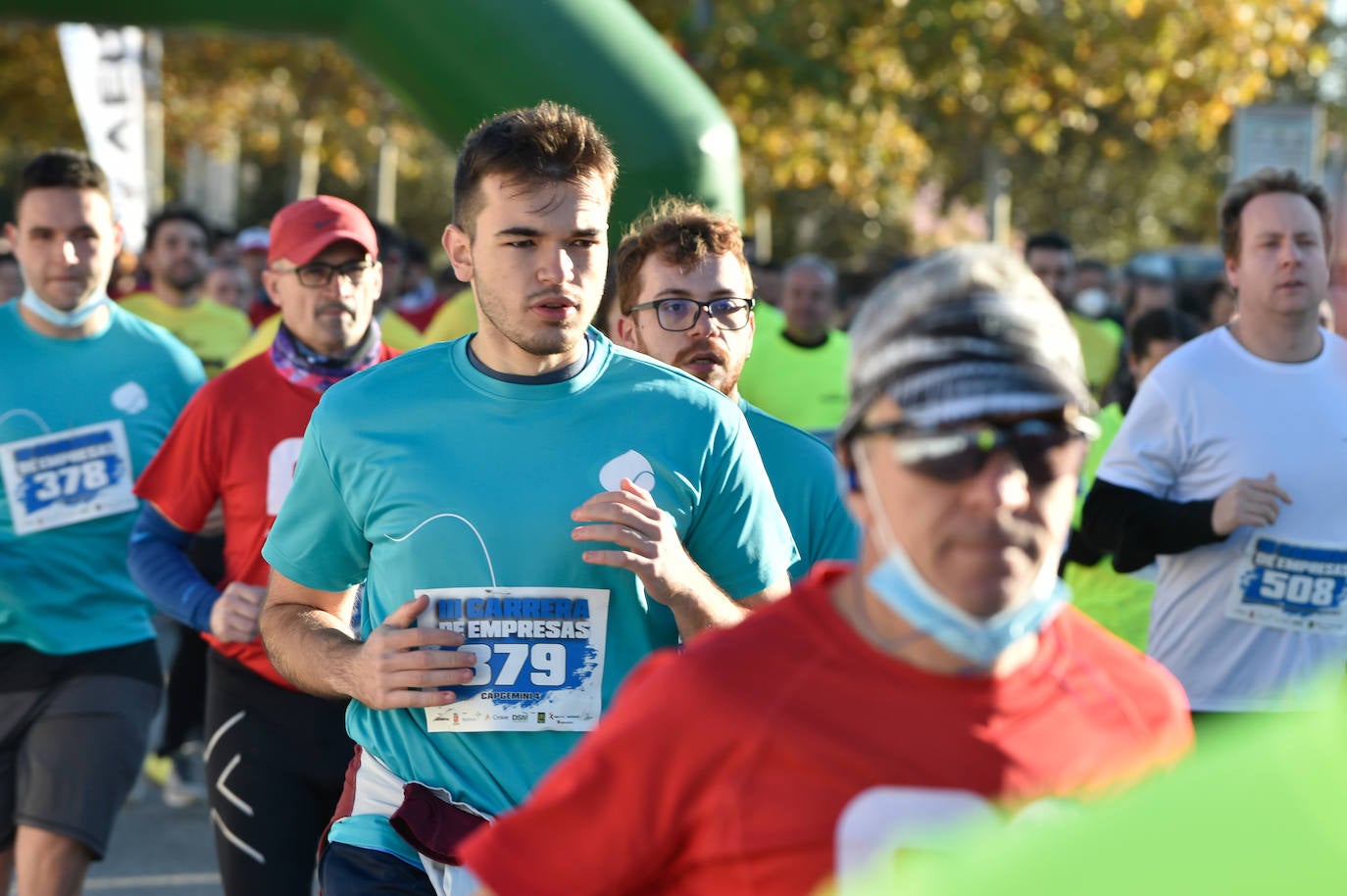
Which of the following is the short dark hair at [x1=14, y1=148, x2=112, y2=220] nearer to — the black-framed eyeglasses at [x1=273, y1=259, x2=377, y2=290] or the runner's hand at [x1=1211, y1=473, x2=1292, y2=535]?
the black-framed eyeglasses at [x1=273, y1=259, x2=377, y2=290]

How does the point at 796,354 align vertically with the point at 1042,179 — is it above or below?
below

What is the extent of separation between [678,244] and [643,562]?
5.58 feet

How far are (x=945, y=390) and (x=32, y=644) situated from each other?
405 centimetres

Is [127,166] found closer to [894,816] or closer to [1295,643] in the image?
[1295,643]

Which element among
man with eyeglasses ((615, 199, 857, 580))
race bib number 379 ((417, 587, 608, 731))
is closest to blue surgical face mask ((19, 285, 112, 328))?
man with eyeglasses ((615, 199, 857, 580))

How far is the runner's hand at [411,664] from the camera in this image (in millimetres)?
3215

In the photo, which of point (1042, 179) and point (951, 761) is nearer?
point (951, 761)

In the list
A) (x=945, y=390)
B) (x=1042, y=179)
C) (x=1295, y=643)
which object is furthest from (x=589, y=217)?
(x=1042, y=179)

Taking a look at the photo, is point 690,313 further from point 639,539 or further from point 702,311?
point 639,539

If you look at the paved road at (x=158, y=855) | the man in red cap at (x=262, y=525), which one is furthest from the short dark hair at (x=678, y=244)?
the paved road at (x=158, y=855)

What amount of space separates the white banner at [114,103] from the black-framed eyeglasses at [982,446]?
12789 mm

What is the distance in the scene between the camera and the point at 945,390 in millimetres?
2021

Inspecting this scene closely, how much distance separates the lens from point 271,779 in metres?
4.76

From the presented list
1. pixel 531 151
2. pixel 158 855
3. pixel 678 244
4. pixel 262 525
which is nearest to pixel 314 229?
Answer: pixel 262 525
